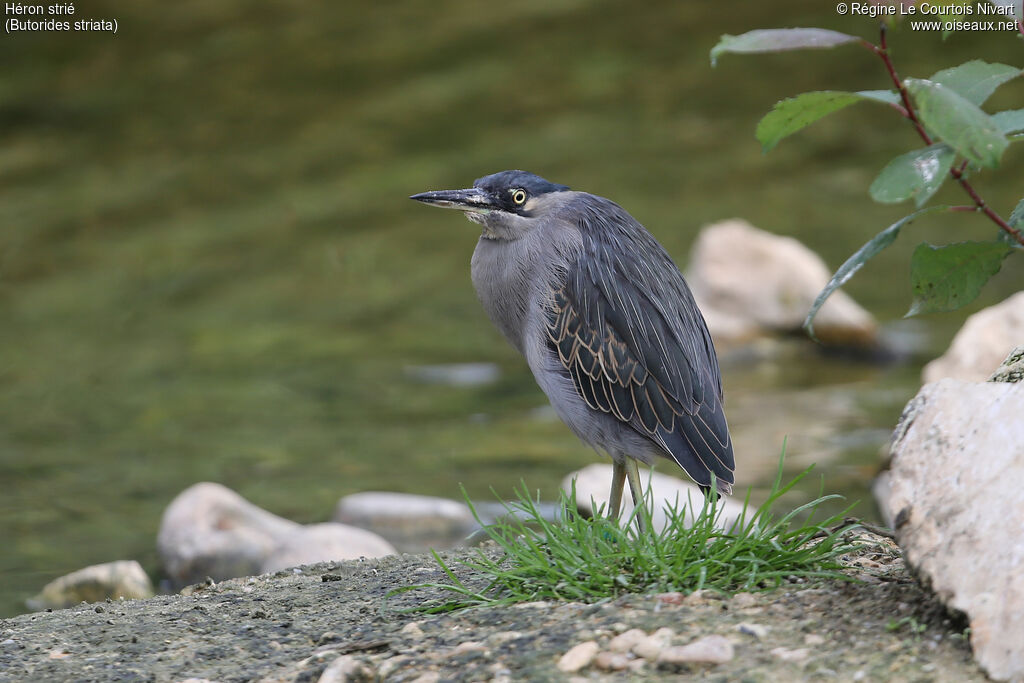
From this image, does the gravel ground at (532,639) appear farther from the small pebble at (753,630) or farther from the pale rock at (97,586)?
the pale rock at (97,586)

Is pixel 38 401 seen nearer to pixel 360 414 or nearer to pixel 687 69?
pixel 360 414

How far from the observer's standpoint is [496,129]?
46.0 ft

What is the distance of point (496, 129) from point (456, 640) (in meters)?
11.5

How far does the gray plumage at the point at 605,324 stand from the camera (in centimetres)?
390

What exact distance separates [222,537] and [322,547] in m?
0.69

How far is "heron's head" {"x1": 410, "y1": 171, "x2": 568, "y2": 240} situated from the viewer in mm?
4258

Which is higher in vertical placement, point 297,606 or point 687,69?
point 687,69

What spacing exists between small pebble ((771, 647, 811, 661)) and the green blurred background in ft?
12.9

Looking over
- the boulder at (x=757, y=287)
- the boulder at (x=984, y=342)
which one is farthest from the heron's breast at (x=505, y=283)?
the boulder at (x=757, y=287)

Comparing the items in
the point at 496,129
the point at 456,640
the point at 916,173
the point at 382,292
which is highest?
the point at 496,129

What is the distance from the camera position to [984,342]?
22.9 ft

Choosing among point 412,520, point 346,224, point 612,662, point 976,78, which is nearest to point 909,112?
point 976,78

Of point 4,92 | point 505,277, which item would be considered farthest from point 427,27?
point 505,277

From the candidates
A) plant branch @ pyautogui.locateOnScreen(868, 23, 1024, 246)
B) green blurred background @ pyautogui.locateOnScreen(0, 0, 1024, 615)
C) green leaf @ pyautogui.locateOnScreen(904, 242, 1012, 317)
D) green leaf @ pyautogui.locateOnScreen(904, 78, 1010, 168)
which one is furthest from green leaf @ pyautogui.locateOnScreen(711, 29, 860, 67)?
green blurred background @ pyautogui.locateOnScreen(0, 0, 1024, 615)
